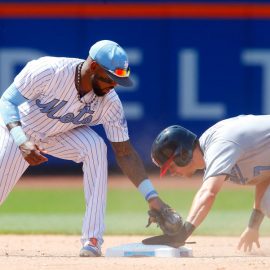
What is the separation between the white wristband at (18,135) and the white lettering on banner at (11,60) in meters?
7.71

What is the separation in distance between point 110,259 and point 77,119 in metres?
0.98

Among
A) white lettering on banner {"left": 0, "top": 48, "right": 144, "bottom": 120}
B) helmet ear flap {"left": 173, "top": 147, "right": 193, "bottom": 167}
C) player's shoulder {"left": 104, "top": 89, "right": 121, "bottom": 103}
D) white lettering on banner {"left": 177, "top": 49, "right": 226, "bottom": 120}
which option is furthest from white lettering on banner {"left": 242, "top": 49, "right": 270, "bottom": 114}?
helmet ear flap {"left": 173, "top": 147, "right": 193, "bottom": 167}

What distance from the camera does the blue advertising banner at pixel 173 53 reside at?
13.8m

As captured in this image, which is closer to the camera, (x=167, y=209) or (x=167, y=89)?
(x=167, y=209)

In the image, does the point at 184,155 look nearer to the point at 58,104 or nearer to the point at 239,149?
the point at 239,149

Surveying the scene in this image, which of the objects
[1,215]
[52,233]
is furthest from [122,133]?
[1,215]

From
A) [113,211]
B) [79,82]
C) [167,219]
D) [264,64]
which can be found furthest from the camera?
[264,64]

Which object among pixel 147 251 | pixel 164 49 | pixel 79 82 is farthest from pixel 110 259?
pixel 164 49

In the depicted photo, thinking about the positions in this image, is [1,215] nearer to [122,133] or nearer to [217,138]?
[122,133]

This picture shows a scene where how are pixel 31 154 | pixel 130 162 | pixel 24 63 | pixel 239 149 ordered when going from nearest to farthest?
pixel 31 154, pixel 239 149, pixel 130 162, pixel 24 63

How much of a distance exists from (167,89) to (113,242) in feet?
20.9

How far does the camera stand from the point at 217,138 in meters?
5.89

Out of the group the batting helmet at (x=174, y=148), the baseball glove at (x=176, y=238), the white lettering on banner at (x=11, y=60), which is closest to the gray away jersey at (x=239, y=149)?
the batting helmet at (x=174, y=148)

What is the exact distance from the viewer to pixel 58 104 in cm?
622
